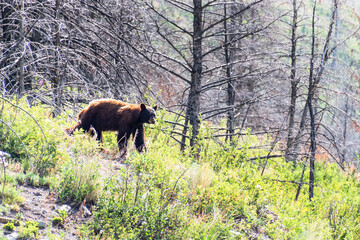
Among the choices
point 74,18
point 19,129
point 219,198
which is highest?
point 74,18

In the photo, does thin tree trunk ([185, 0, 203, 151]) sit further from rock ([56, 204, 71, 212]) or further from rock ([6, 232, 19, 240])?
rock ([6, 232, 19, 240])

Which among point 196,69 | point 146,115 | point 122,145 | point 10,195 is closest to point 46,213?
point 10,195

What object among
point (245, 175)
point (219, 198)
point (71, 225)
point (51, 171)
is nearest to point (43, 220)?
point (71, 225)

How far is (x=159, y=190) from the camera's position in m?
5.23

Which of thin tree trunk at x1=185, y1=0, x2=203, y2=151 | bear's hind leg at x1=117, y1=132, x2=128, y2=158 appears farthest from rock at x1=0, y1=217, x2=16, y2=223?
thin tree trunk at x1=185, y1=0, x2=203, y2=151

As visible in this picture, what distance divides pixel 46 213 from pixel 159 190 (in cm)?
131

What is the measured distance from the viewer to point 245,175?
6.15m

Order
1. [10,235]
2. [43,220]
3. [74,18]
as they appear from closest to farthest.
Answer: [10,235] < [43,220] < [74,18]

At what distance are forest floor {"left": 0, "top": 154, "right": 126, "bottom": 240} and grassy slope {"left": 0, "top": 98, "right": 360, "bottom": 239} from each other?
0.12 metres

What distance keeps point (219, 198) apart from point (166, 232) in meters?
1.10

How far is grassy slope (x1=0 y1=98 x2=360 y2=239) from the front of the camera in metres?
4.81

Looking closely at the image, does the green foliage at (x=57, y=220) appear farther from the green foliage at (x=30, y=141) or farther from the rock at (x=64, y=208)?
the green foliage at (x=30, y=141)

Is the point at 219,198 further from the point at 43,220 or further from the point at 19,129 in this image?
the point at 19,129

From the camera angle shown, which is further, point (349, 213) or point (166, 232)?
point (349, 213)
